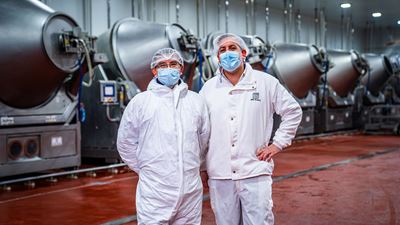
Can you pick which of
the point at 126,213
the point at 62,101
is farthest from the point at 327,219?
the point at 62,101

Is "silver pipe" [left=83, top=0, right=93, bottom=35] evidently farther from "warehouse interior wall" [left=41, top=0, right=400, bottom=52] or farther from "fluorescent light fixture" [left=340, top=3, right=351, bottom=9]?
"fluorescent light fixture" [left=340, top=3, right=351, bottom=9]

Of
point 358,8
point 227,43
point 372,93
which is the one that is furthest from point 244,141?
point 358,8

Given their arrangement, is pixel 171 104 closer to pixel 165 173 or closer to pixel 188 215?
pixel 165 173

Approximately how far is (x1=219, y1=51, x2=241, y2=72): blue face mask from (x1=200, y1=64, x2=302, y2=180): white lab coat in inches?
2.4

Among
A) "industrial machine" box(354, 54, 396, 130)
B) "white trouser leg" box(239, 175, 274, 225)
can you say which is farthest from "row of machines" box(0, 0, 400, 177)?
"white trouser leg" box(239, 175, 274, 225)

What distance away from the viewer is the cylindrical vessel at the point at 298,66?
10.0 metres

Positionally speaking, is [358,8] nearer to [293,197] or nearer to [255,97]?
[293,197]

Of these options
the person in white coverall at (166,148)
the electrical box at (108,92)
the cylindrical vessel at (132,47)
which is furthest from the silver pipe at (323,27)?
the person in white coverall at (166,148)

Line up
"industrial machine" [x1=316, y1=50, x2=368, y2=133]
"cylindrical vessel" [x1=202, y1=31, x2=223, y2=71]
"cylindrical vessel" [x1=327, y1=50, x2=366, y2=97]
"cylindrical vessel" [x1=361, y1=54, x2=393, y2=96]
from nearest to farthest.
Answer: "cylindrical vessel" [x1=202, y1=31, x2=223, y2=71] < "industrial machine" [x1=316, y1=50, x2=368, y2=133] < "cylindrical vessel" [x1=327, y1=50, x2=366, y2=97] < "cylindrical vessel" [x1=361, y1=54, x2=393, y2=96]

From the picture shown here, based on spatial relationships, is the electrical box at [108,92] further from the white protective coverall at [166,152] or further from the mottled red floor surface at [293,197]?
the white protective coverall at [166,152]

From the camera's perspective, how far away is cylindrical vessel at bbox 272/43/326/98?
33.0ft

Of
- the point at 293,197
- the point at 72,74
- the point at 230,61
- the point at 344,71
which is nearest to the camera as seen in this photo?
the point at 230,61

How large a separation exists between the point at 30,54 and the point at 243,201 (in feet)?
12.7

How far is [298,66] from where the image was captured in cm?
1037
